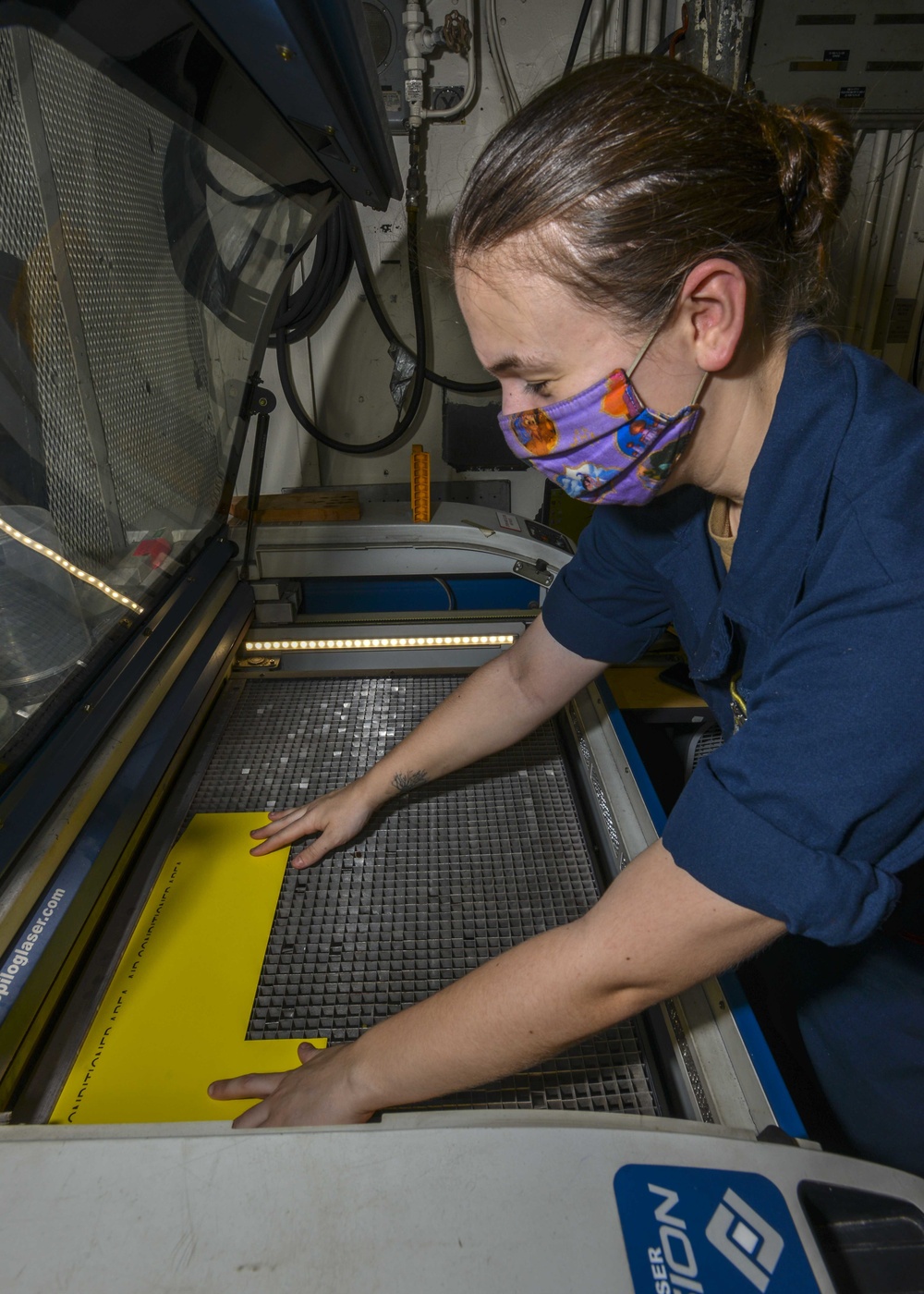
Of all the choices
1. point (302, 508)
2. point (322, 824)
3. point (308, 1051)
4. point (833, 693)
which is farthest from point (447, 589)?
point (833, 693)

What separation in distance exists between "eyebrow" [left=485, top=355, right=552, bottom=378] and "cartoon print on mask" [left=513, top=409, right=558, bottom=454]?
0.06 metres

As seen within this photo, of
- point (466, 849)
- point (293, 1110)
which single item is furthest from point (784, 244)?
point (293, 1110)

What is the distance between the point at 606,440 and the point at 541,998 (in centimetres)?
64

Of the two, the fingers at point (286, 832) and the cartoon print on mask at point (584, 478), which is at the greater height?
the cartoon print on mask at point (584, 478)

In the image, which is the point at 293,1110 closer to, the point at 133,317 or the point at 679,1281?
the point at 679,1281

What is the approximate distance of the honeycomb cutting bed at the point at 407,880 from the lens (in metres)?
0.97

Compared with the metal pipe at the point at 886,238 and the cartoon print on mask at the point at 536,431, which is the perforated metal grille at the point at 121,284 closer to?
the cartoon print on mask at the point at 536,431

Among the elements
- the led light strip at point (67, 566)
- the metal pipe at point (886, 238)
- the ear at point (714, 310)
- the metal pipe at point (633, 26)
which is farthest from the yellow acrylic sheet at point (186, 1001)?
the metal pipe at point (886, 238)

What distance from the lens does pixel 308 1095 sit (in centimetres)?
83

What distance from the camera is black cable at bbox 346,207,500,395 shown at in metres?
2.92

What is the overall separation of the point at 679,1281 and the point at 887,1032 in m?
0.73

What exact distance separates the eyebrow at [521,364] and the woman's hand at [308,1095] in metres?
0.80

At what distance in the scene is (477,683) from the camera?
1.39 metres

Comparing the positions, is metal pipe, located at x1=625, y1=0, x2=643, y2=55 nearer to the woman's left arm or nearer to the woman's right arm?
the woman's right arm
